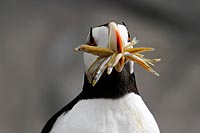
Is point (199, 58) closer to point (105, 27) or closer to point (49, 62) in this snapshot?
point (49, 62)

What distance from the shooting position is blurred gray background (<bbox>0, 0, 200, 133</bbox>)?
8.81 feet

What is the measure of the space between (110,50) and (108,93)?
0.11 metres

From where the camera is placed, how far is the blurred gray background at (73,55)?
2.69 m

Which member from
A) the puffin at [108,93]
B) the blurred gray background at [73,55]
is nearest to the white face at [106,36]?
the puffin at [108,93]

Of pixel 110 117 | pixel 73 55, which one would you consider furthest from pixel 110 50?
pixel 73 55

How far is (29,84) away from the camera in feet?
8.94

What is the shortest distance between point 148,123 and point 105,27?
215 millimetres

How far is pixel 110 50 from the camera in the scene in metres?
1.07

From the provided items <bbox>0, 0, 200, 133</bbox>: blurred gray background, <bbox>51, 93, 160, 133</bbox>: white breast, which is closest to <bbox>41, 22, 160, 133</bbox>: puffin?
<bbox>51, 93, 160, 133</bbox>: white breast

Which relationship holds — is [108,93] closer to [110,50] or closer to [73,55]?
[110,50]

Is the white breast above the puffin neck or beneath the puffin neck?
beneath

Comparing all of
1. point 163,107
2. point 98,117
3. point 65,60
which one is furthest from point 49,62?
point 98,117

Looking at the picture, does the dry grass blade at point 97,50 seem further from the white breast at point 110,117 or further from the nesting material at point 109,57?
the white breast at point 110,117

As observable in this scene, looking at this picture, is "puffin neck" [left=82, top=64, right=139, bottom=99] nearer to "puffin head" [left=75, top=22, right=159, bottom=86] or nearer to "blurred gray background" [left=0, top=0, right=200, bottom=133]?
"puffin head" [left=75, top=22, right=159, bottom=86]
